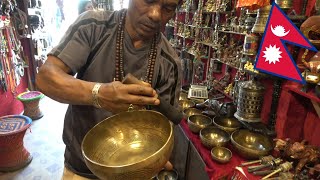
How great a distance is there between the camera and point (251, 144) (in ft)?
6.10

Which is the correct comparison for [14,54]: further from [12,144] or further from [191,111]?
[191,111]

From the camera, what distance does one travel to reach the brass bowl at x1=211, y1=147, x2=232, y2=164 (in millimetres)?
1653

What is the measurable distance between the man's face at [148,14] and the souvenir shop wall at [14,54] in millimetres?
2867

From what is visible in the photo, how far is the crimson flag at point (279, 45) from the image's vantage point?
145 cm

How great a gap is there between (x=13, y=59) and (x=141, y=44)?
3.21 meters

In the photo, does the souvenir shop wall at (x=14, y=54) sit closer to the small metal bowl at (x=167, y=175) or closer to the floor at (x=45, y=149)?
the floor at (x=45, y=149)

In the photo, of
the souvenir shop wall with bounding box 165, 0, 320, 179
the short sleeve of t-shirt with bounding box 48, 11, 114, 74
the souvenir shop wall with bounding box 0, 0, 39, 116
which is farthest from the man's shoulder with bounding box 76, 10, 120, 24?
the souvenir shop wall with bounding box 0, 0, 39, 116

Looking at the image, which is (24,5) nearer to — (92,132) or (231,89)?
(231,89)

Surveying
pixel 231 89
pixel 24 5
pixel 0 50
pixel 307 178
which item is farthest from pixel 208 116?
pixel 24 5

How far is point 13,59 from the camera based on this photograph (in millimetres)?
3447

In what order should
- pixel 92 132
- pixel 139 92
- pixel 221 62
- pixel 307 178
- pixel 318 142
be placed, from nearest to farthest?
pixel 139 92, pixel 92 132, pixel 307 178, pixel 318 142, pixel 221 62

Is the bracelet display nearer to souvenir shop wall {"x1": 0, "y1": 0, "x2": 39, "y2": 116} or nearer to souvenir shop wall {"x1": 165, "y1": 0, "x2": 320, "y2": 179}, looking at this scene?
souvenir shop wall {"x1": 165, "y1": 0, "x2": 320, "y2": 179}

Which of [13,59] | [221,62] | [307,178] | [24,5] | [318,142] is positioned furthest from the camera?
[24,5]

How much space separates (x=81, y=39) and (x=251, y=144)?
156 centimetres
